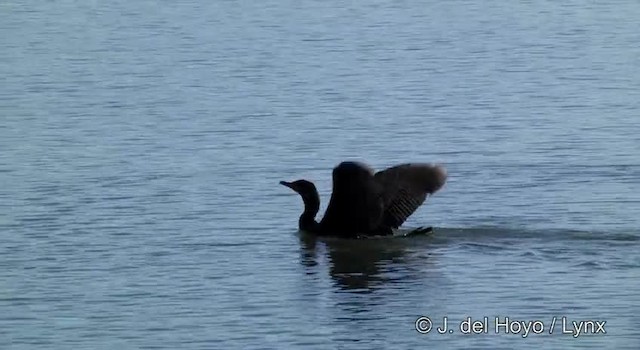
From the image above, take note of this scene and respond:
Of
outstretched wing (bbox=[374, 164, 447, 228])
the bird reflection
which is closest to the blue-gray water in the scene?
the bird reflection

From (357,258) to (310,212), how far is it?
3.43 feet

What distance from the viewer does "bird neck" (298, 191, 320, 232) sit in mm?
18219

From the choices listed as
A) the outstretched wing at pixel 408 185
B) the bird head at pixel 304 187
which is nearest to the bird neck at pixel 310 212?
the bird head at pixel 304 187

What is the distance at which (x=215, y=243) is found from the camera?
1773cm

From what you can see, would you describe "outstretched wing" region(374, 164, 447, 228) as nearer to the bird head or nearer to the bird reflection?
the bird reflection

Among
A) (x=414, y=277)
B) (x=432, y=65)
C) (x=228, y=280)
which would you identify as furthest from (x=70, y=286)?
(x=432, y=65)

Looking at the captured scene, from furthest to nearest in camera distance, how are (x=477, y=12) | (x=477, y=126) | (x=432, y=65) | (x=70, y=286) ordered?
(x=477, y=12) → (x=432, y=65) → (x=477, y=126) → (x=70, y=286)

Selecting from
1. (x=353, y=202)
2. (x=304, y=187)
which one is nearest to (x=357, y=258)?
(x=353, y=202)

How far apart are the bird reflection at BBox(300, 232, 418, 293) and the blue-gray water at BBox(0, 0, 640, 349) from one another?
0.11 ft

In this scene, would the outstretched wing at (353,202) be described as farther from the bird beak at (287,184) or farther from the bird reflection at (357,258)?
the bird beak at (287,184)

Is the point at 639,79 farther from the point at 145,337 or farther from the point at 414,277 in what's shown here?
the point at 145,337

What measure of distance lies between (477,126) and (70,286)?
7.90 m

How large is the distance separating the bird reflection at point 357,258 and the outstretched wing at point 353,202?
13 centimetres

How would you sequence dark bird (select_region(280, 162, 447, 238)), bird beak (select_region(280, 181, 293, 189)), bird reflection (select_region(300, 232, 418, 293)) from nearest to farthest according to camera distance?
bird reflection (select_region(300, 232, 418, 293)) → dark bird (select_region(280, 162, 447, 238)) → bird beak (select_region(280, 181, 293, 189))
